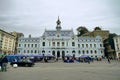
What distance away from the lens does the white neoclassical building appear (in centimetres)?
6956

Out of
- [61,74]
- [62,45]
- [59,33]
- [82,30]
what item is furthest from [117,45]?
[61,74]

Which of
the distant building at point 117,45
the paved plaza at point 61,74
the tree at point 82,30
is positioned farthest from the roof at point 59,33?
the paved plaza at point 61,74

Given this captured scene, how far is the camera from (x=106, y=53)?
252 ft

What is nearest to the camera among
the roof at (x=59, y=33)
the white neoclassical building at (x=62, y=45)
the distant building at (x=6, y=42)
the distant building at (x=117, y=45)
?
the distant building at (x=6, y=42)

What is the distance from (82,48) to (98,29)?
106 feet

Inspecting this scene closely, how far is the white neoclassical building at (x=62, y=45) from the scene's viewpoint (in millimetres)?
69562

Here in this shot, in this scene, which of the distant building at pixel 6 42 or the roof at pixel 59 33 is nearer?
the distant building at pixel 6 42

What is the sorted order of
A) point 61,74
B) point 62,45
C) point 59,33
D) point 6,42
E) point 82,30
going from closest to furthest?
1. point 61,74
2. point 6,42
3. point 62,45
4. point 59,33
5. point 82,30

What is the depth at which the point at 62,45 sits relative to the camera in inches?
2785

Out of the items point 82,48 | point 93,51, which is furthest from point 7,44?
point 93,51

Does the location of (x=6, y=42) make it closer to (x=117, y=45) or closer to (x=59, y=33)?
(x=59, y=33)

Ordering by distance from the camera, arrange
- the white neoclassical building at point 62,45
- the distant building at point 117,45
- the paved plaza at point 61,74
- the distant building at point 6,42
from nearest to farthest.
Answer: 1. the paved plaza at point 61,74
2. the distant building at point 6,42
3. the distant building at point 117,45
4. the white neoclassical building at point 62,45

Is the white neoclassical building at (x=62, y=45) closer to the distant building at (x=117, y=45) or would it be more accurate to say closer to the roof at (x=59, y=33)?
the roof at (x=59, y=33)

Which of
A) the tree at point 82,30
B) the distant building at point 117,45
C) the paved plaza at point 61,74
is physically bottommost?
the paved plaza at point 61,74
